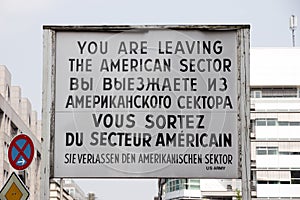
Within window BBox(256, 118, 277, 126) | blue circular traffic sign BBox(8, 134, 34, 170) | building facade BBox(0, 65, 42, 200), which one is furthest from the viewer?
building facade BBox(0, 65, 42, 200)

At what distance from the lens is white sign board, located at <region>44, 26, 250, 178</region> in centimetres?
917

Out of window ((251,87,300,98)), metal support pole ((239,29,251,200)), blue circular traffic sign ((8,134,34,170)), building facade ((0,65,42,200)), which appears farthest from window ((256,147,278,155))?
metal support pole ((239,29,251,200))

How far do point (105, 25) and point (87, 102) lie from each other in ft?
3.02

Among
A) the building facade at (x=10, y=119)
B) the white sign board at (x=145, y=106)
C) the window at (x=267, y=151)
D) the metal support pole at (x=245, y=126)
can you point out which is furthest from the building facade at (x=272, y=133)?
the white sign board at (x=145, y=106)

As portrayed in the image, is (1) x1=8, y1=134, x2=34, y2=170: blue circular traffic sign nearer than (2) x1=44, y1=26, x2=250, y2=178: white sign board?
No

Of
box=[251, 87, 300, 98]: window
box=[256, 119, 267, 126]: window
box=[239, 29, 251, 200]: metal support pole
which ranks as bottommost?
box=[239, 29, 251, 200]: metal support pole

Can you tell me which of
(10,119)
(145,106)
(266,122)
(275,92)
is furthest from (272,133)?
(145,106)

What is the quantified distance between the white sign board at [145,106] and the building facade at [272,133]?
185ft

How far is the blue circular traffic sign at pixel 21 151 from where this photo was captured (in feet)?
35.5

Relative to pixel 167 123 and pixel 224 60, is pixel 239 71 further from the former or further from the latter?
pixel 167 123

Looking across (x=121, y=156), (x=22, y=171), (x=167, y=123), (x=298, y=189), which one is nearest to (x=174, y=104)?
(x=167, y=123)

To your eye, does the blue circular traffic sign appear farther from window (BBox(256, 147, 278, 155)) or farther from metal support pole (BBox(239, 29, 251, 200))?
window (BBox(256, 147, 278, 155))

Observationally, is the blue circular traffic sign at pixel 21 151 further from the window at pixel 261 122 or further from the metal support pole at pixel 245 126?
the window at pixel 261 122

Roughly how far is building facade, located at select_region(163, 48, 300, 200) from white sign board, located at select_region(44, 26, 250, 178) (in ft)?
185
